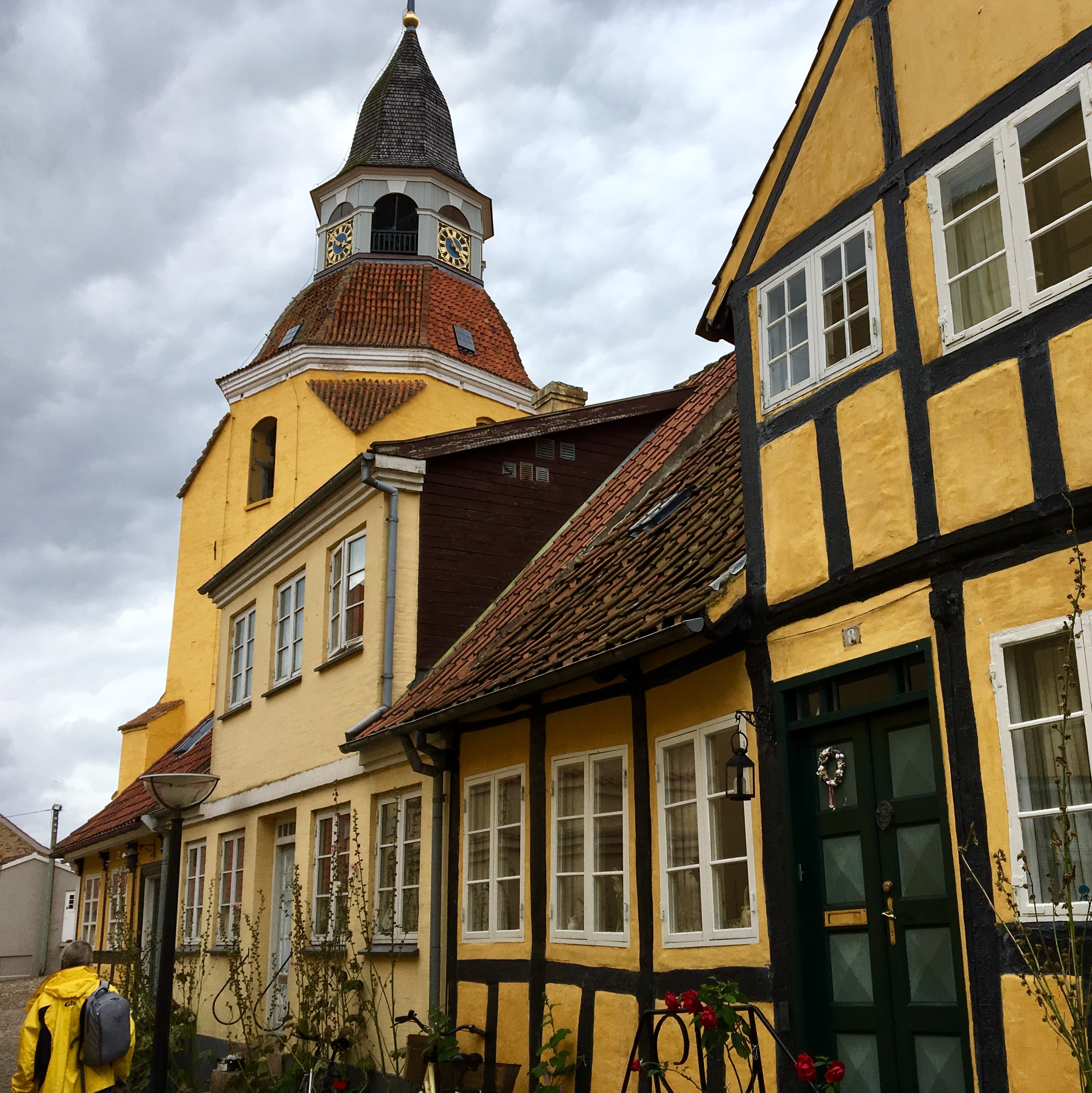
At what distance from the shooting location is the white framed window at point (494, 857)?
10164mm

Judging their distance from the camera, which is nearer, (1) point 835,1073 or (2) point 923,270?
(1) point 835,1073

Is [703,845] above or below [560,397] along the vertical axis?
below

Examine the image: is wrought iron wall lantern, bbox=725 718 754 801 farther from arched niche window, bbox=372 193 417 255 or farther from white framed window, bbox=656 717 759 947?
arched niche window, bbox=372 193 417 255

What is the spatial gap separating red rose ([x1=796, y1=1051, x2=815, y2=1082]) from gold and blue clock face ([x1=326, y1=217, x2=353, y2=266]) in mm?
24818

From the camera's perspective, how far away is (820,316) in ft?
25.0

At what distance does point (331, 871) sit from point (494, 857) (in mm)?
3276

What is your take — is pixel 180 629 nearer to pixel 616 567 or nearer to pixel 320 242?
pixel 320 242

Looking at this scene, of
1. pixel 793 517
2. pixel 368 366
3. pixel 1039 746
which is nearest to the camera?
pixel 1039 746

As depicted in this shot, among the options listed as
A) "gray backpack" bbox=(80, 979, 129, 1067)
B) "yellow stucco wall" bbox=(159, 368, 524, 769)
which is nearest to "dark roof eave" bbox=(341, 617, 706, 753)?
"gray backpack" bbox=(80, 979, 129, 1067)

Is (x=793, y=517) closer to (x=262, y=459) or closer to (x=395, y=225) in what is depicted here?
(x=262, y=459)

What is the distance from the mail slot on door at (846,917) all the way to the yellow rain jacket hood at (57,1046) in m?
3.98

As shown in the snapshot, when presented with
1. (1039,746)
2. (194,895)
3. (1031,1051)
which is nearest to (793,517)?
(1039,746)

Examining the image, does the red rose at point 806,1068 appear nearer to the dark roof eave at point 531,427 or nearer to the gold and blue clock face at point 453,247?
the dark roof eave at point 531,427

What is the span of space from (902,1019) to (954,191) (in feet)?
13.8
